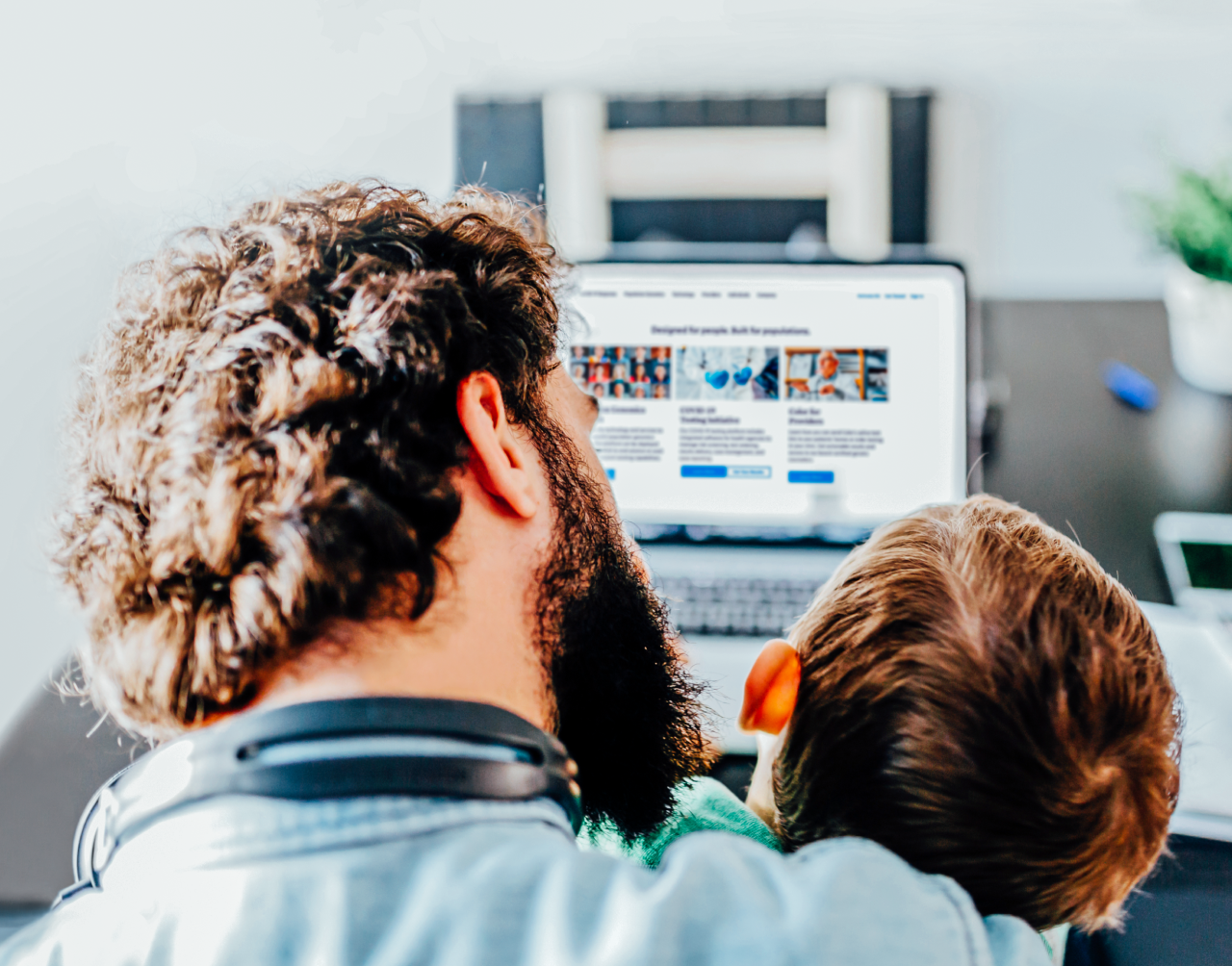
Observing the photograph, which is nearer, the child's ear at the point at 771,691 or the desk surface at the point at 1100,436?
the child's ear at the point at 771,691

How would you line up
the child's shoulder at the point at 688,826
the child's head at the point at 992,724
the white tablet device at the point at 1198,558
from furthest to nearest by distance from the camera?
the white tablet device at the point at 1198,558 → the child's shoulder at the point at 688,826 → the child's head at the point at 992,724

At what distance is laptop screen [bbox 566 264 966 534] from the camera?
83cm

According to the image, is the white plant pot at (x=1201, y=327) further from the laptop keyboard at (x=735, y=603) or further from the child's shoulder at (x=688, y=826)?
the child's shoulder at (x=688, y=826)

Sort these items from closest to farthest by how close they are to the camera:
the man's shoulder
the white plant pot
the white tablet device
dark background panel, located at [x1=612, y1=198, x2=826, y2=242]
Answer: the man's shoulder, the white tablet device, the white plant pot, dark background panel, located at [x1=612, y1=198, x2=826, y2=242]

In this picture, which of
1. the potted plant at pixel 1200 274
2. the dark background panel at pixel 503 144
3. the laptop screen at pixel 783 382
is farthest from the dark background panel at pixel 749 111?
the potted plant at pixel 1200 274

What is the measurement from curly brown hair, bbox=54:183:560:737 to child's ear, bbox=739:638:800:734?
20cm

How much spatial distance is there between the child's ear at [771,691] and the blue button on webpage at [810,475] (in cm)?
39

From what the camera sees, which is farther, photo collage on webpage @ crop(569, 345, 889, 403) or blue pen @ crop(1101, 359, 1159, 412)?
blue pen @ crop(1101, 359, 1159, 412)

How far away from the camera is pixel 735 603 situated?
2.73ft

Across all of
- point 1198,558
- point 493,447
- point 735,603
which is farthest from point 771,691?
point 1198,558

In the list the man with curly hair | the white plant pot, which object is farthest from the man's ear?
the white plant pot

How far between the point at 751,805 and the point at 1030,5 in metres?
1.05

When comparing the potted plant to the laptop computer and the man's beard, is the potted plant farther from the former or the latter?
the man's beard

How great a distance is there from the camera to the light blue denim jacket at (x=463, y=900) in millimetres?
300
